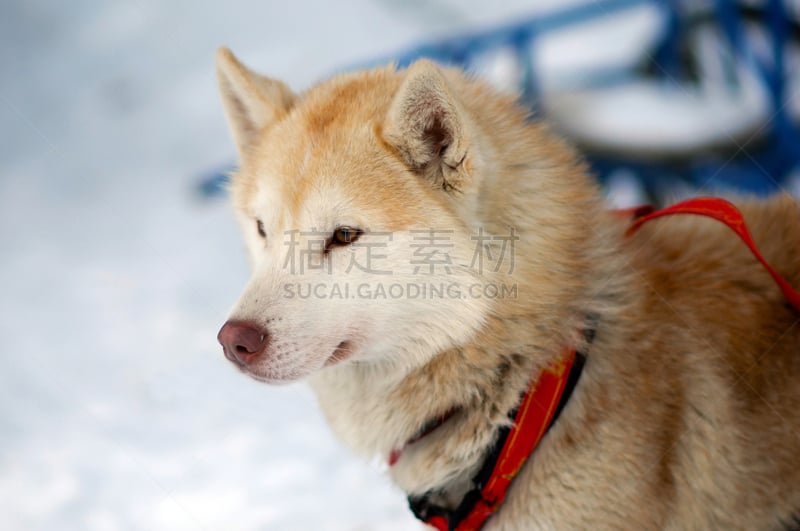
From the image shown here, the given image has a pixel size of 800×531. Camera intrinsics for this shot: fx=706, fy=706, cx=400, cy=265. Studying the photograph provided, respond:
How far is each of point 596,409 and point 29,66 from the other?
307 inches

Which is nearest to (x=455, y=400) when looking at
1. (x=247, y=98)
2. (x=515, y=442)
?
(x=515, y=442)

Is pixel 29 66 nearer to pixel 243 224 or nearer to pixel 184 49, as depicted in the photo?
pixel 184 49

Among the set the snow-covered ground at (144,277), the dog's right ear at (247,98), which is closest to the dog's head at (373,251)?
the dog's right ear at (247,98)

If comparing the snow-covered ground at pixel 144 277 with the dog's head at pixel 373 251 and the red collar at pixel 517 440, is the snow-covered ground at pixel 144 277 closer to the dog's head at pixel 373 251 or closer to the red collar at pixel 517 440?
the red collar at pixel 517 440

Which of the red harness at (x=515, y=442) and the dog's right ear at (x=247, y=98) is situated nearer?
the red harness at (x=515, y=442)

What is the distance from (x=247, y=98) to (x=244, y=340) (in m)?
0.86

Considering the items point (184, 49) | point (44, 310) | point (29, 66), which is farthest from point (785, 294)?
point (29, 66)

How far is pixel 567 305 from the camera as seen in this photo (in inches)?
71.4

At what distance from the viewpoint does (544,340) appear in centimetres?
177

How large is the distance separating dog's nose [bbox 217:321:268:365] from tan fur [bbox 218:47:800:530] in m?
0.03

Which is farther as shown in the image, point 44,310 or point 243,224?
point 44,310

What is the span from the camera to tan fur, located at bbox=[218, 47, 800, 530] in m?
1.71

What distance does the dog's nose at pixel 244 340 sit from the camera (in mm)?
1653

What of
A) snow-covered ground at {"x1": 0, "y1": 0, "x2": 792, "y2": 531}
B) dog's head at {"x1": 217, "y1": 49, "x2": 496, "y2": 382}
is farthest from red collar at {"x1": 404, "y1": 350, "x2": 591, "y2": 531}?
snow-covered ground at {"x1": 0, "y1": 0, "x2": 792, "y2": 531}
